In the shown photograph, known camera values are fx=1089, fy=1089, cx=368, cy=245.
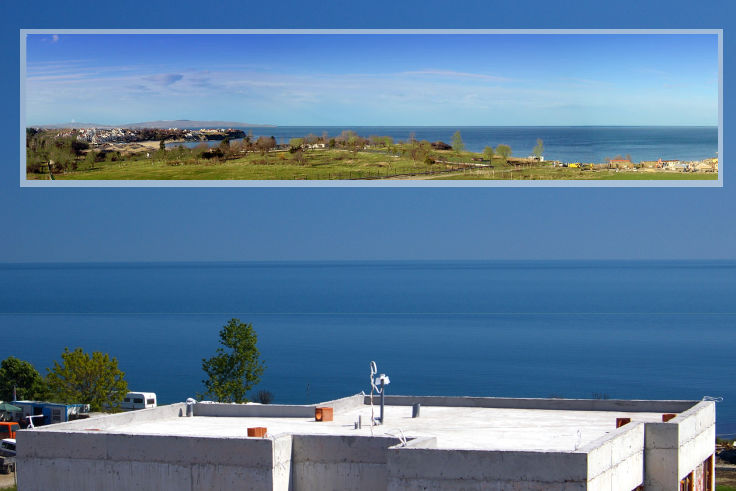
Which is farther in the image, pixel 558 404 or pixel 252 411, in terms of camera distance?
pixel 558 404

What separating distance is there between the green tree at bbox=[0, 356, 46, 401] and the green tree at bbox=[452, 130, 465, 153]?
13158mm

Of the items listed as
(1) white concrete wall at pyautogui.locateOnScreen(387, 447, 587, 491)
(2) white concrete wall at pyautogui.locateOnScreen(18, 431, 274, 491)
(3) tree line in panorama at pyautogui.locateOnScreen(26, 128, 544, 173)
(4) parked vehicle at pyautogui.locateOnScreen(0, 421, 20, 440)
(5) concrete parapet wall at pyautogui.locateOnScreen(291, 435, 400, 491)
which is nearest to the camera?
(1) white concrete wall at pyautogui.locateOnScreen(387, 447, 587, 491)

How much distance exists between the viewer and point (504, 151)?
2639cm

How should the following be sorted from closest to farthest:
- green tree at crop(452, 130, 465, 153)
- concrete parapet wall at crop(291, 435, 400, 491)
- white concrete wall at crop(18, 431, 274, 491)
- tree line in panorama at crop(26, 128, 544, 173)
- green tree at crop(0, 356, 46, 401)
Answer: white concrete wall at crop(18, 431, 274, 491) → concrete parapet wall at crop(291, 435, 400, 491) → tree line in panorama at crop(26, 128, 544, 173) → green tree at crop(452, 130, 465, 153) → green tree at crop(0, 356, 46, 401)

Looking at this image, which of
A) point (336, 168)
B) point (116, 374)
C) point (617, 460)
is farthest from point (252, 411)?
point (116, 374)

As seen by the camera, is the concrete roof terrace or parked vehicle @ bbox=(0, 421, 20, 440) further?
parked vehicle @ bbox=(0, 421, 20, 440)

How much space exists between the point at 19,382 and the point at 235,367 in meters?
6.32

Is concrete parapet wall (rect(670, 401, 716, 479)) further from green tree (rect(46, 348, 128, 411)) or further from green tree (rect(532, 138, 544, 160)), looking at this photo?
green tree (rect(46, 348, 128, 411))

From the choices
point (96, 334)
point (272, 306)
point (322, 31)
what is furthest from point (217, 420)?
point (272, 306)

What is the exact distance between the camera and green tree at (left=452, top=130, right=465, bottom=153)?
25.7 meters

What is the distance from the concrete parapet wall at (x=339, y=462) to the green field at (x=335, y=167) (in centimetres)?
1659

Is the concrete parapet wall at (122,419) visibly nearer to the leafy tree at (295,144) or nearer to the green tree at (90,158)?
the green tree at (90,158)

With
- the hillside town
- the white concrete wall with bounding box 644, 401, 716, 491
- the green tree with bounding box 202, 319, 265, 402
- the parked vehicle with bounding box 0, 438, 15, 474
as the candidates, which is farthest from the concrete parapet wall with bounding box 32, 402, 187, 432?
the green tree with bounding box 202, 319, 265, 402

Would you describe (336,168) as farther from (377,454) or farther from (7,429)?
(377,454)
